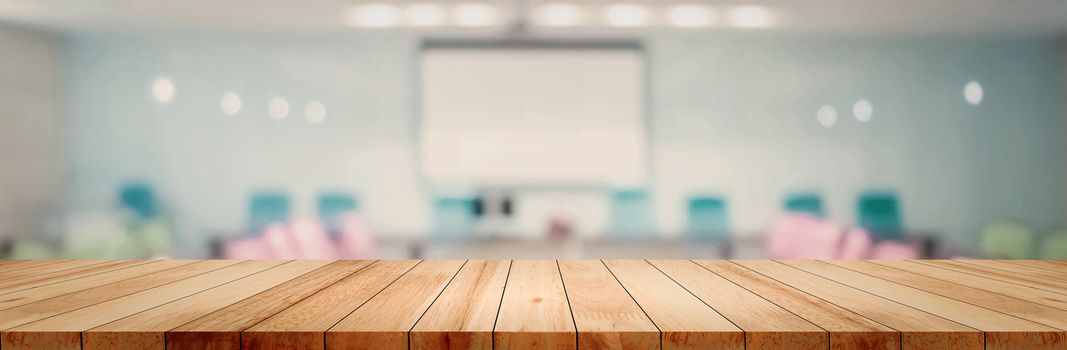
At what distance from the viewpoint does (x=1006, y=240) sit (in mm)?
3146

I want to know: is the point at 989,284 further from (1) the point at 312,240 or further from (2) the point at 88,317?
(1) the point at 312,240

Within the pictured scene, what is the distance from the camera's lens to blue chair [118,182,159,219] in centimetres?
318

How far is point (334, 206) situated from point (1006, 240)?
326 centimetres

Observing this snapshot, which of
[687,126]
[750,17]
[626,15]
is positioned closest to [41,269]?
[626,15]

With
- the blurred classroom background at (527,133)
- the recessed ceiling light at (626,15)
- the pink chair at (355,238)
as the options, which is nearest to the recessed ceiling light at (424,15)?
the blurred classroom background at (527,133)

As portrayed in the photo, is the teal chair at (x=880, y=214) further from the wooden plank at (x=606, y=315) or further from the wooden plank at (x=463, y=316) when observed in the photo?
the wooden plank at (x=463, y=316)

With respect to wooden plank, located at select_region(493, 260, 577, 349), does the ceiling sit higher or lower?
higher

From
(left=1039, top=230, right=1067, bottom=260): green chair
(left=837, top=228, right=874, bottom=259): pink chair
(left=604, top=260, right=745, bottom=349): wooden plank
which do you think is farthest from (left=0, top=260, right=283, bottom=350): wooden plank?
(left=1039, top=230, right=1067, bottom=260): green chair

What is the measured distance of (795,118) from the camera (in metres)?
3.12

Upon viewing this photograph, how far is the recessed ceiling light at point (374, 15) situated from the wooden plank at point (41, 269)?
6.26 feet

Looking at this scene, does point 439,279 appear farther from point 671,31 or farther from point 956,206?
point 956,206

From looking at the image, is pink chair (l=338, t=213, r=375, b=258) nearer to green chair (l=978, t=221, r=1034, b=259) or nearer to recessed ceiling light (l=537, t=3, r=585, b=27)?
recessed ceiling light (l=537, t=3, r=585, b=27)

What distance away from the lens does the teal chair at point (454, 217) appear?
3.10 m

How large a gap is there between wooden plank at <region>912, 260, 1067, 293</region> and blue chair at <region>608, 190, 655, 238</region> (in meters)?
1.71
